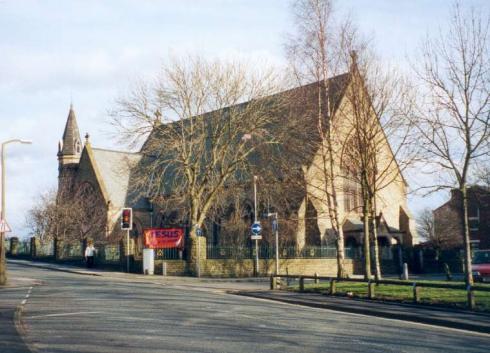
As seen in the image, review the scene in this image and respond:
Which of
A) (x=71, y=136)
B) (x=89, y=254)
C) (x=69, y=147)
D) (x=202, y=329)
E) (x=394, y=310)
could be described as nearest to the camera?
(x=202, y=329)

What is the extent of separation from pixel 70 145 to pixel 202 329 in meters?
60.5

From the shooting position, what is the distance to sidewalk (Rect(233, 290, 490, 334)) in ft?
43.6

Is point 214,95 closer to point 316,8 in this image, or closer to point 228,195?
point 228,195

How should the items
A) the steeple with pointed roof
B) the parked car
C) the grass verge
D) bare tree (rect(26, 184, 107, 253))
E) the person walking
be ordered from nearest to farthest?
the grass verge, the parked car, the person walking, bare tree (rect(26, 184, 107, 253)), the steeple with pointed roof

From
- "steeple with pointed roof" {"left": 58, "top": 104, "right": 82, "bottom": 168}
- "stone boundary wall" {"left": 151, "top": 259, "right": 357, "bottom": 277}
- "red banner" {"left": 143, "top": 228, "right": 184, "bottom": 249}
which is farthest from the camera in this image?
"steeple with pointed roof" {"left": 58, "top": 104, "right": 82, "bottom": 168}

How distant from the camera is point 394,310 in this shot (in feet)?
51.1

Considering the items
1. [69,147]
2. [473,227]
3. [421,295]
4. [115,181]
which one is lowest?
[421,295]

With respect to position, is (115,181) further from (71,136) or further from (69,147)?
(71,136)

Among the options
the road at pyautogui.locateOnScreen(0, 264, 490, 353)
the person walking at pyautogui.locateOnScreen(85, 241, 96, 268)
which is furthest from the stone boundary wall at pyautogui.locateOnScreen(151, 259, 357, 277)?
the road at pyautogui.locateOnScreen(0, 264, 490, 353)

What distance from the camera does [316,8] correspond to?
26.1 metres

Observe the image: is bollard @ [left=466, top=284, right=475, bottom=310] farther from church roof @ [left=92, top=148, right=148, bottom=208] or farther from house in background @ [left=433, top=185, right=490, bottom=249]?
house in background @ [left=433, top=185, right=490, bottom=249]

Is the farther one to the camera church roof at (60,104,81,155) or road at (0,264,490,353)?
church roof at (60,104,81,155)

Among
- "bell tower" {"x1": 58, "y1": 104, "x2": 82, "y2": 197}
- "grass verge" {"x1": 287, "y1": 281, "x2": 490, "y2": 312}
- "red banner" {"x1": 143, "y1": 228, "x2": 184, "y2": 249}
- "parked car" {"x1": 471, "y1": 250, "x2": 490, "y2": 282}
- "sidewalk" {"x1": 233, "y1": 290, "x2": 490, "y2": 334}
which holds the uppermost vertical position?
"bell tower" {"x1": 58, "y1": 104, "x2": 82, "y2": 197}

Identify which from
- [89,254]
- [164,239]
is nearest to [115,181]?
[89,254]
